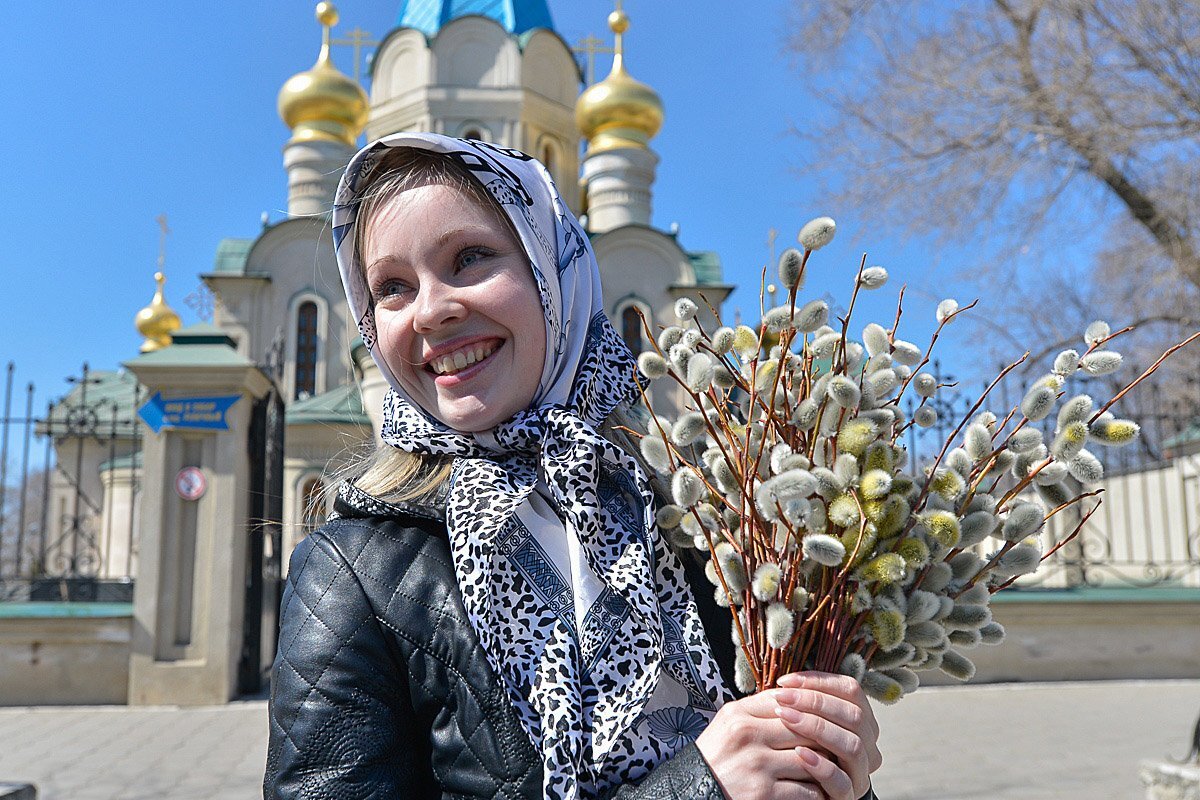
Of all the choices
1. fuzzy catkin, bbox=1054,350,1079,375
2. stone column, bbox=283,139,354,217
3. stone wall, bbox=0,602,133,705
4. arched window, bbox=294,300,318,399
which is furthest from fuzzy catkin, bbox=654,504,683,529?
stone column, bbox=283,139,354,217

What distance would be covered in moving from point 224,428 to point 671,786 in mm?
8276

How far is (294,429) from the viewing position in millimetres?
18891

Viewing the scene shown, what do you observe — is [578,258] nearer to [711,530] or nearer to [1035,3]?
[711,530]

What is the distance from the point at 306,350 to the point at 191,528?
13650 mm

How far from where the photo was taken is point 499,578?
1368mm

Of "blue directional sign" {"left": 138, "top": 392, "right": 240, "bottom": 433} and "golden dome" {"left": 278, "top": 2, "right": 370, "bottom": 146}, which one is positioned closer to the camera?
"blue directional sign" {"left": 138, "top": 392, "right": 240, "bottom": 433}

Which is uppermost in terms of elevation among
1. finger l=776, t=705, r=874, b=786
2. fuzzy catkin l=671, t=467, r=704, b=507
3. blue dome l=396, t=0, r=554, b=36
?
blue dome l=396, t=0, r=554, b=36

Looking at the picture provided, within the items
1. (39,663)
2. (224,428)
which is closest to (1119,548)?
(224,428)

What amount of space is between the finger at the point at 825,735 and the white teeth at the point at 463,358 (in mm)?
649

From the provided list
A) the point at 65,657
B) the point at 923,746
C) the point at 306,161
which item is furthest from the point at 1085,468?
the point at 306,161

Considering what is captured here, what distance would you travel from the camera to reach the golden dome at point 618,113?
2331 centimetres

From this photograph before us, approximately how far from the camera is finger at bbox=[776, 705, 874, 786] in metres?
1.15

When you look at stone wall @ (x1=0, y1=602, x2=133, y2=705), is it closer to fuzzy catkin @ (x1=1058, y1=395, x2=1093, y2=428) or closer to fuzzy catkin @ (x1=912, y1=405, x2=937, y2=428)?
fuzzy catkin @ (x1=912, y1=405, x2=937, y2=428)

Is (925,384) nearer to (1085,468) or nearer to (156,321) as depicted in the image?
(1085,468)
